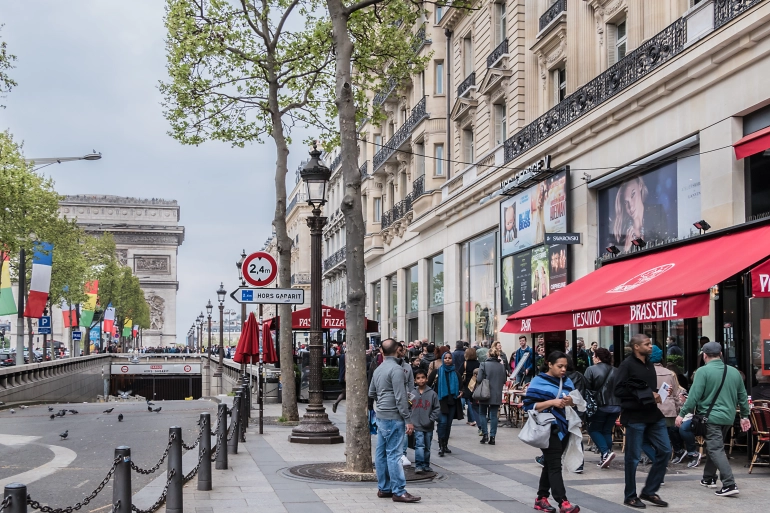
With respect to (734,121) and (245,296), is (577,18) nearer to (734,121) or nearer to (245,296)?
(734,121)

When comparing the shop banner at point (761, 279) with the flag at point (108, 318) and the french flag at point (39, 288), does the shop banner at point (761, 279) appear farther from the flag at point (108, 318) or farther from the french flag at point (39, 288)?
the flag at point (108, 318)

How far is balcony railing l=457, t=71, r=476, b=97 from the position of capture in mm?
30781

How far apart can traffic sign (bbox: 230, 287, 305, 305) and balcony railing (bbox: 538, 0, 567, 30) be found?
11704 mm

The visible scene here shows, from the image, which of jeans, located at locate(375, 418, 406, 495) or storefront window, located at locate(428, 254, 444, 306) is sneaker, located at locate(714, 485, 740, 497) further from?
storefront window, located at locate(428, 254, 444, 306)

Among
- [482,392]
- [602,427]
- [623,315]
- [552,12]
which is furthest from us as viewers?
[552,12]

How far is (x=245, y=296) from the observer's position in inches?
612

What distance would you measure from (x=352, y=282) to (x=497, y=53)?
17.4 metres

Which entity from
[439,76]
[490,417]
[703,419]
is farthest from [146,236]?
[703,419]

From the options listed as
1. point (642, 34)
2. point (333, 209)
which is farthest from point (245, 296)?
point (333, 209)

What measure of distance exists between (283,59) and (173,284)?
93313mm

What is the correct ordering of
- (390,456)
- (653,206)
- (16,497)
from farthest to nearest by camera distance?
(653,206)
(390,456)
(16,497)

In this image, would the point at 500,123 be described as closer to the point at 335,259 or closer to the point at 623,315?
the point at 623,315

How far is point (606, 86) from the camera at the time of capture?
819 inches

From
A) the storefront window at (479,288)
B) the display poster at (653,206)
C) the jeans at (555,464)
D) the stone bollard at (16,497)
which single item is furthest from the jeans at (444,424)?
the storefront window at (479,288)
